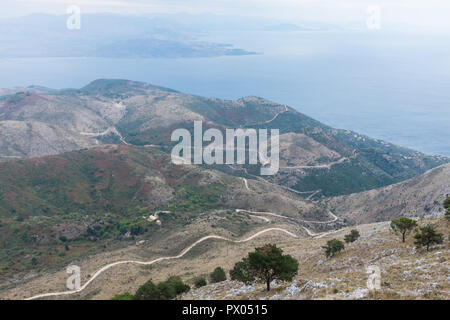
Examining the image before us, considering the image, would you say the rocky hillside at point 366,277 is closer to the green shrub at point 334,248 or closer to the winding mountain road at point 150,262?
the green shrub at point 334,248

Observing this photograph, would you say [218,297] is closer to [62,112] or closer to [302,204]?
[302,204]

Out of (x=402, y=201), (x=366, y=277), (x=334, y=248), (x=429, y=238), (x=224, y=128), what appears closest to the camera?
(x=366, y=277)

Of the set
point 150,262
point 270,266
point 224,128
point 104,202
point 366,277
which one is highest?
point 366,277

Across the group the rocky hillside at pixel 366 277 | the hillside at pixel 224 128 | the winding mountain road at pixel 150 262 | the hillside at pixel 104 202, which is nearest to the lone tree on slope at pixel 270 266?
the rocky hillside at pixel 366 277

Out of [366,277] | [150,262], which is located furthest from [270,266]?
[150,262]

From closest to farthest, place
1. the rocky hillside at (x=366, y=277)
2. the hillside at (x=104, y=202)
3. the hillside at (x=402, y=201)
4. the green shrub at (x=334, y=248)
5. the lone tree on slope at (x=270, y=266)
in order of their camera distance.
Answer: the rocky hillside at (x=366, y=277) < the lone tree on slope at (x=270, y=266) < the green shrub at (x=334, y=248) < the hillside at (x=104, y=202) < the hillside at (x=402, y=201)

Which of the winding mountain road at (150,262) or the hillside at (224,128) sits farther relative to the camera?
the hillside at (224,128)

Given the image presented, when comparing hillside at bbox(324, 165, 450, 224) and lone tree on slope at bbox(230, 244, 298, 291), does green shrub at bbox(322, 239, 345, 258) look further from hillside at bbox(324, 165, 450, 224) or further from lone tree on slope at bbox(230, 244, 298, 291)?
hillside at bbox(324, 165, 450, 224)

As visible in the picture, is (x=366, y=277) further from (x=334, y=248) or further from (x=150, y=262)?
(x=150, y=262)
